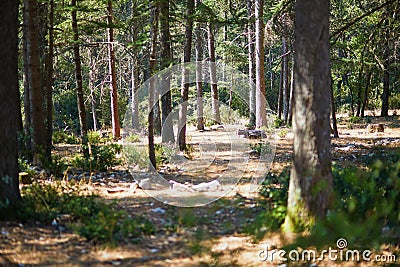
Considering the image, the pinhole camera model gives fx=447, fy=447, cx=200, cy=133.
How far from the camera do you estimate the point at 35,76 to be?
9.47 meters

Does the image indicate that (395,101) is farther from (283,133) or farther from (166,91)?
(166,91)

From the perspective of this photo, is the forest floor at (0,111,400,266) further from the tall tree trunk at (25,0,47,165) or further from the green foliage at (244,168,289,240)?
the tall tree trunk at (25,0,47,165)

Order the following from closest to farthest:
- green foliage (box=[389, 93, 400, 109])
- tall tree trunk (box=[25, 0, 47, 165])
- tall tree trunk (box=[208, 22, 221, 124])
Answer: tall tree trunk (box=[25, 0, 47, 165]) → tall tree trunk (box=[208, 22, 221, 124]) → green foliage (box=[389, 93, 400, 109])

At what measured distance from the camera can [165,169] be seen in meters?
10.5

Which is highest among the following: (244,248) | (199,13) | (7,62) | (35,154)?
(199,13)

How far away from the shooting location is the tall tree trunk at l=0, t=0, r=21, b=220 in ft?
19.8

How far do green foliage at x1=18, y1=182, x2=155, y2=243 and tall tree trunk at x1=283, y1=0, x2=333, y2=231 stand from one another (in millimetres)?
2007

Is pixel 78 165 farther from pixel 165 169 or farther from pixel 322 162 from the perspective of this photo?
pixel 322 162

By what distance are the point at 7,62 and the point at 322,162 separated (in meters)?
4.38

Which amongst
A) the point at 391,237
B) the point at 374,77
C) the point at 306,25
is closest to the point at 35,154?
the point at 306,25

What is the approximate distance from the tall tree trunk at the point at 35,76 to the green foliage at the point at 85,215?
288cm
